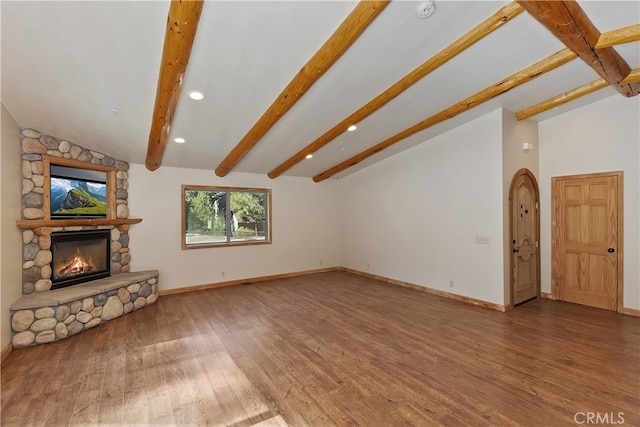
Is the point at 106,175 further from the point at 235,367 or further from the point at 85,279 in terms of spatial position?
the point at 235,367

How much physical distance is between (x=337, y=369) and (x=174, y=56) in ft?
10.6

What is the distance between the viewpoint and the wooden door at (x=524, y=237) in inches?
181

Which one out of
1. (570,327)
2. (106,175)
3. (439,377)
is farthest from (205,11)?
(570,327)

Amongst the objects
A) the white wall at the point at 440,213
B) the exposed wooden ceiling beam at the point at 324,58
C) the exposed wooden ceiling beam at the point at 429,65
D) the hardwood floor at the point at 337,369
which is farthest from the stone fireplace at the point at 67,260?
the white wall at the point at 440,213

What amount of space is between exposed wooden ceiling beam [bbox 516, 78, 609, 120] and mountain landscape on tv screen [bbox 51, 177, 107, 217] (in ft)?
23.2

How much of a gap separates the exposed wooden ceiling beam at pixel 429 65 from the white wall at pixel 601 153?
3227mm

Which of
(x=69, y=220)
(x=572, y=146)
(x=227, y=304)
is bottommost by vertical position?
(x=227, y=304)

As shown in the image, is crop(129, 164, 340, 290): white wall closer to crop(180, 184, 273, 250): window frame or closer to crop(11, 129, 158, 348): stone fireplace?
crop(180, 184, 273, 250): window frame

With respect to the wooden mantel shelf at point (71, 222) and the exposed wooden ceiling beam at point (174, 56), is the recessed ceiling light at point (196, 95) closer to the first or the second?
the exposed wooden ceiling beam at point (174, 56)

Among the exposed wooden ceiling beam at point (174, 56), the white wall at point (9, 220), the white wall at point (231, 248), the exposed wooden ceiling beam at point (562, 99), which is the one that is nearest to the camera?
the exposed wooden ceiling beam at point (174, 56)

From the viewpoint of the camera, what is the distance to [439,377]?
2639 mm

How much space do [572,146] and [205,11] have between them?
18.6 feet

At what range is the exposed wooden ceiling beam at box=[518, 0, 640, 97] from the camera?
227cm

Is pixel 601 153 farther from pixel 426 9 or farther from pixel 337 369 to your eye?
pixel 337 369
